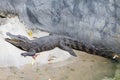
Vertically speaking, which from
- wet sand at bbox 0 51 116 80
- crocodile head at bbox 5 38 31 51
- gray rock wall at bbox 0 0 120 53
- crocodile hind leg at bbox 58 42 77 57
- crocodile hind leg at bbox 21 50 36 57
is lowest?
wet sand at bbox 0 51 116 80

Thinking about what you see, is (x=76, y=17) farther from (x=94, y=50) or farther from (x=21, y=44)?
(x=21, y=44)

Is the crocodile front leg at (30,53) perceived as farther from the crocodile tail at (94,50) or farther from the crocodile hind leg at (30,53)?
the crocodile tail at (94,50)

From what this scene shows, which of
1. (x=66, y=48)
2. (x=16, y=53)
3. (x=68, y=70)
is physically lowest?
(x=68, y=70)

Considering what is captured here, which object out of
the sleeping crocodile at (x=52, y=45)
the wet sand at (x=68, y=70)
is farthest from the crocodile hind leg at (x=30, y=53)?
the wet sand at (x=68, y=70)

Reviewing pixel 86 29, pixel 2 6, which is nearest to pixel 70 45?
pixel 86 29

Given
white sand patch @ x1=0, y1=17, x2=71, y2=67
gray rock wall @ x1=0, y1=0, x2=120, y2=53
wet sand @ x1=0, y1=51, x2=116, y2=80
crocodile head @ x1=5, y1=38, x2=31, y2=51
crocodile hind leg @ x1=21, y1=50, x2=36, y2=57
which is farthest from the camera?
gray rock wall @ x1=0, y1=0, x2=120, y2=53

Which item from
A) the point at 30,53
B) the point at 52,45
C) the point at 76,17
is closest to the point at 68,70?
the point at 30,53

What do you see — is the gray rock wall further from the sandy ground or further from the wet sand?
the wet sand

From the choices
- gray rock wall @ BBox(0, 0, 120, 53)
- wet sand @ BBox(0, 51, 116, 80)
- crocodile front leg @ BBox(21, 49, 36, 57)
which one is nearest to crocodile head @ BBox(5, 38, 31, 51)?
crocodile front leg @ BBox(21, 49, 36, 57)
